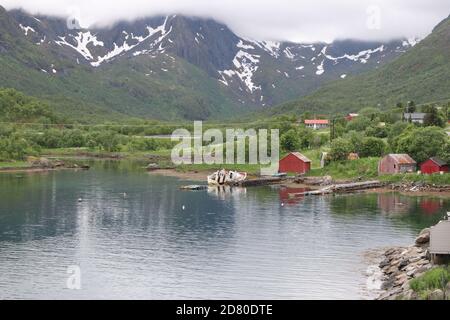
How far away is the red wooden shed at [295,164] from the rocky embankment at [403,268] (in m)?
56.7

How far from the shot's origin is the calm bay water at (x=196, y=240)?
1791 inches

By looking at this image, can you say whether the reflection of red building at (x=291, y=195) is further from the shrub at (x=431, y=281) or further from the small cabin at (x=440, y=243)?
the shrub at (x=431, y=281)

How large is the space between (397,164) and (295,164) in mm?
17975

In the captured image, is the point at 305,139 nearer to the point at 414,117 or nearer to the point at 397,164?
the point at 414,117

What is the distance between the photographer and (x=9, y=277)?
47312 millimetres

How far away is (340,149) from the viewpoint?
355ft

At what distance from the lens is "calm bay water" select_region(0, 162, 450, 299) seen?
4550 centimetres

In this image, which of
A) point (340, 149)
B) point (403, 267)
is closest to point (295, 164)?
point (340, 149)

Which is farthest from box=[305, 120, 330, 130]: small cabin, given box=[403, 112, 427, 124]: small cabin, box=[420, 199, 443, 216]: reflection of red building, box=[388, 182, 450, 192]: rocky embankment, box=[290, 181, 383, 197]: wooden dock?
box=[420, 199, 443, 216]: reflection of red building

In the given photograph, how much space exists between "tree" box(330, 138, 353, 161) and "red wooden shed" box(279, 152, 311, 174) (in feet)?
13.4

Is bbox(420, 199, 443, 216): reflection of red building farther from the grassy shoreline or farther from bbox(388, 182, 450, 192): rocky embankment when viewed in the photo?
the grassy shoreline

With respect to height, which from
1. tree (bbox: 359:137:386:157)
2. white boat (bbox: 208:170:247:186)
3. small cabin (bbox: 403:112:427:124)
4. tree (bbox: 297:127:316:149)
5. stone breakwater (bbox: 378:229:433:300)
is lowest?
stone breakwater (bbox: 378:229:433:300)
